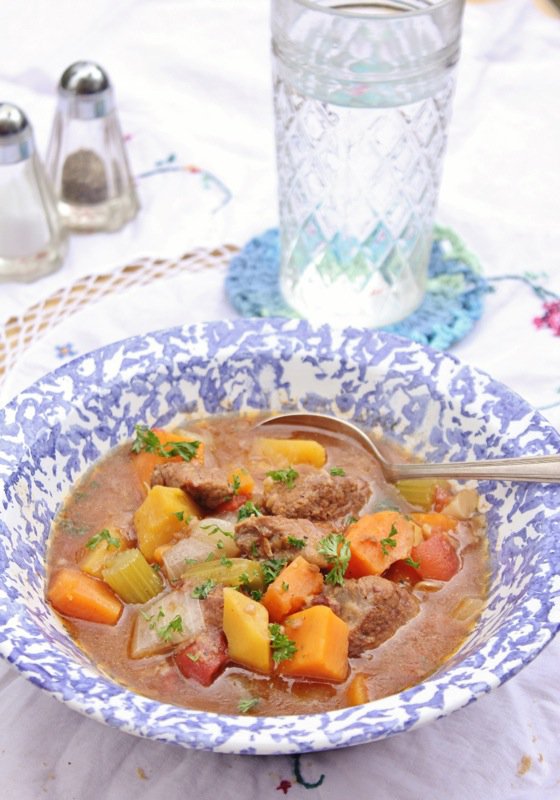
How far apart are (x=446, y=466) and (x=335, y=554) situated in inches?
14.4

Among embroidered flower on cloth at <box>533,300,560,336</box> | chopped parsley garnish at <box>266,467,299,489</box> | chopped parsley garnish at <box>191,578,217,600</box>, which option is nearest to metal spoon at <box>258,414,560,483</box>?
chopped parsley garnish at <box>266,467,299,489</box>

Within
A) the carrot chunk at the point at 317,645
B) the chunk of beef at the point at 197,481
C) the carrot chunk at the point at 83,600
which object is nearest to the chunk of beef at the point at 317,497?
the chunk of beef at the point at 197,481

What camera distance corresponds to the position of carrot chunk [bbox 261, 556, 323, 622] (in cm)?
215

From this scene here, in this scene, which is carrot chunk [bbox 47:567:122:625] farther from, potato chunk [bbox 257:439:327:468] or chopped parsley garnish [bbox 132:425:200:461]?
potato chunk [bbox 257:439:327:468]

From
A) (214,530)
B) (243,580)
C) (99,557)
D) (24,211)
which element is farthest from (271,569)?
(24,211)

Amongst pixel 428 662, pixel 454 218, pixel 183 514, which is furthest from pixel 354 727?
pixel 454 218

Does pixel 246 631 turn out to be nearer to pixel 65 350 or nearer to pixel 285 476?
pixel 285 476

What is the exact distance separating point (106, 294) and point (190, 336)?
0.84 meters

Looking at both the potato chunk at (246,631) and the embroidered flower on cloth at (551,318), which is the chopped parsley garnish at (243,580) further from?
the embroidered flower on cloth at (551,318)

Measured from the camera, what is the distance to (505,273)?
11.6 feet

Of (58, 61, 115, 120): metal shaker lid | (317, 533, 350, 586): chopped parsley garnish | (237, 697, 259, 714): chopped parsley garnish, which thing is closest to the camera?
(237, 697, 259, 714): chopped parsley garnish

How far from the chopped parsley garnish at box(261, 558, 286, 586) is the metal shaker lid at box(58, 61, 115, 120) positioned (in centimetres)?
198

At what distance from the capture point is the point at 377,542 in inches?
90.3

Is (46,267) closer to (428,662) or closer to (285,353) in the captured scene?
(285,353)
